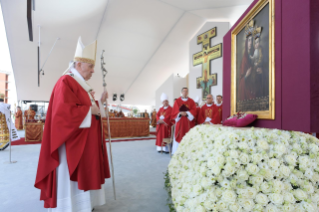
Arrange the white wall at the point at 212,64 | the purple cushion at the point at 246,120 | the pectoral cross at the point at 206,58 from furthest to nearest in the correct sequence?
the pectoral cross at the point at 206,58 < the white wall at the point at 212,64 < the purple cushion at the point at 246,120

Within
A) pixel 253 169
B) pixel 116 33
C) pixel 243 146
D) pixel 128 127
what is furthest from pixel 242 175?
pixel 116 33

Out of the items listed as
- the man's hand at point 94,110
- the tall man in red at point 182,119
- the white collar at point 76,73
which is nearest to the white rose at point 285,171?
the man's hand at point 94,110

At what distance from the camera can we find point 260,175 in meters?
1.36

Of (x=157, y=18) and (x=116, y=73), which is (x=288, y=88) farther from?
(x=116, y=73)

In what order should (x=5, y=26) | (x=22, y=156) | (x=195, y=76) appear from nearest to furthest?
(x=22, y=156)
(x=5, y=26)
(x=195, y=76)

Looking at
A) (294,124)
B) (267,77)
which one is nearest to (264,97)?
(267,77)

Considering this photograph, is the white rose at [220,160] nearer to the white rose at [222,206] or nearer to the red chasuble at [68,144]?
the white rose at [222,206]

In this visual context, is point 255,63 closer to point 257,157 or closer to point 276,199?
point 257,157

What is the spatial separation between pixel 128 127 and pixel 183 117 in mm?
4847

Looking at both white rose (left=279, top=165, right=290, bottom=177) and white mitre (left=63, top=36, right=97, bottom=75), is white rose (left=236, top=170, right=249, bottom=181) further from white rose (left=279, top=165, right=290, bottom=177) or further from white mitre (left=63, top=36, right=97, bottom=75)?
white mitre (left=63, top=36, right=97, bottom=75)

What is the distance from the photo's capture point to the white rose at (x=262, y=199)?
1.29m

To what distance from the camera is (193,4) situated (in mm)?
8305

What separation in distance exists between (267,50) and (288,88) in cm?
58

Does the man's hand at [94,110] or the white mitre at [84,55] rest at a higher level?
the white mitre at [84,55]
